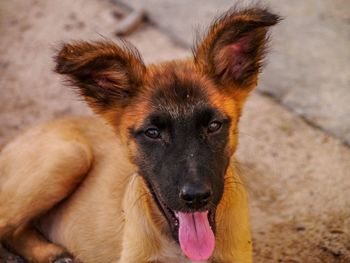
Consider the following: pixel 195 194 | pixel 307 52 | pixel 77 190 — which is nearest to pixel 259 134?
pixel 307 52

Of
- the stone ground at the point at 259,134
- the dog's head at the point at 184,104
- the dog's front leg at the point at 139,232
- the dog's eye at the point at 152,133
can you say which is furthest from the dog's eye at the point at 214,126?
the stone ground at the point at 259,134

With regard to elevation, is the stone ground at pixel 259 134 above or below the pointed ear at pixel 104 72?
below

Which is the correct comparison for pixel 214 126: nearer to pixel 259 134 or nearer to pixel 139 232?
pixel 139 232

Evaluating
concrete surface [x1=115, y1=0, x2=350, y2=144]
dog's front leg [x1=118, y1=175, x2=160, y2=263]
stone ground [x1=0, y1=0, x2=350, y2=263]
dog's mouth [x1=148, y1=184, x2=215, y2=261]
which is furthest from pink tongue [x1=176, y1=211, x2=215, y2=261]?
concrete surface [x1=115, y1=0, x2=350, y2=144]

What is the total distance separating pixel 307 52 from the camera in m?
7.45

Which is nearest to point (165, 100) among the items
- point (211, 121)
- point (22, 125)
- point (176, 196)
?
point (211, 121)

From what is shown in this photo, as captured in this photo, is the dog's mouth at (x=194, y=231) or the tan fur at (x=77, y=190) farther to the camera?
the tan fur at (x=77, y=190)

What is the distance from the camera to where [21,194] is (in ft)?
16.8

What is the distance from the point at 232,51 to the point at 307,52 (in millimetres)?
3449

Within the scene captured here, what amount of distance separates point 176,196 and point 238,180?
0.88 m

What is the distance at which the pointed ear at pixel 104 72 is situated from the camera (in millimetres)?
3975

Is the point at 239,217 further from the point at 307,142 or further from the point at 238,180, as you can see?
the point at 307,142

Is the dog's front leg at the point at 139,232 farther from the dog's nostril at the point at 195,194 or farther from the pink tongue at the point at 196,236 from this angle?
the dog's nostril at the point at 195,194

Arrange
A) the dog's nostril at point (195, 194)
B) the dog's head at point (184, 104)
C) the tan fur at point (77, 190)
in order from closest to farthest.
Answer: the dog's nostril at point (195, 194), the dog's head at point (184, 104), the tan fur at point (77, 190)
